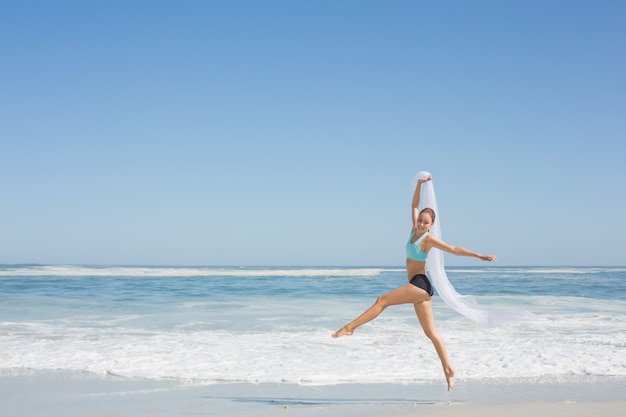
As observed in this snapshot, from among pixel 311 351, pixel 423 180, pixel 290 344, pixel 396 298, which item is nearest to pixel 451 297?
pixel 396 298

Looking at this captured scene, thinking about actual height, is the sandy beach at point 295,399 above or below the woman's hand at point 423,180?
below

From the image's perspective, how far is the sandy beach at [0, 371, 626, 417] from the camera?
6035mm

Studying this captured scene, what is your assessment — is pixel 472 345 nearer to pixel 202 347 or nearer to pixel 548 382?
pixel 548 382

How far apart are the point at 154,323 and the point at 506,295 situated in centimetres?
1618

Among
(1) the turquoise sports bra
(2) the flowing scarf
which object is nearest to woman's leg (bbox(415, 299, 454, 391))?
(1) the turquoise sports bra

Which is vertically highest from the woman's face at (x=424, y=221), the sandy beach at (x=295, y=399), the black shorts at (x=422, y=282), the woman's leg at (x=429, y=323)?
the woman's face at (x=424, y=221)

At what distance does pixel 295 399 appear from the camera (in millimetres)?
6656

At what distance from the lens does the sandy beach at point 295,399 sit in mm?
6035

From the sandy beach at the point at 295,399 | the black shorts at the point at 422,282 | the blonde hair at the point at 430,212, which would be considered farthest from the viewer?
the blonde hair at the point at 430,212

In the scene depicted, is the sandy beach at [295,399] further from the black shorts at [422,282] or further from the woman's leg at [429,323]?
the black shorts at [422,282]

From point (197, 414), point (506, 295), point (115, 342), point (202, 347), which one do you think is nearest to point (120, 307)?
point (115, 342)

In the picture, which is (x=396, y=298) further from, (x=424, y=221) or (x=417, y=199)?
(x=417, y=199)

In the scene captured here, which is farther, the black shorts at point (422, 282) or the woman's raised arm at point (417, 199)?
the woman's raised arm at point (417, 199)

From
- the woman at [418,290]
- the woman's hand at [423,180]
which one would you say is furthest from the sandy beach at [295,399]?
the woman's hand at [423,180]
